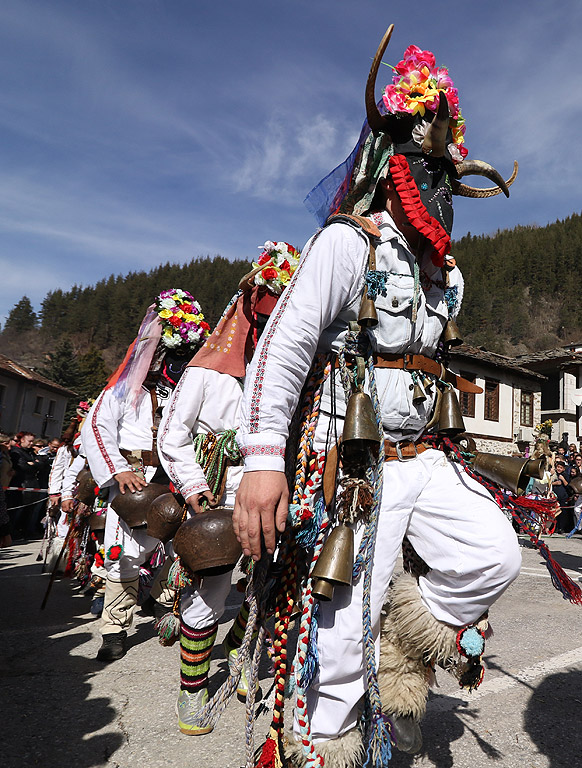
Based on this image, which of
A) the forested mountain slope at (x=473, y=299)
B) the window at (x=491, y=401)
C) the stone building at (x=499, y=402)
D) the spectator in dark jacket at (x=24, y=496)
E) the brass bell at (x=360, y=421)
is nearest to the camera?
the brass bell at (x=360, y=421)

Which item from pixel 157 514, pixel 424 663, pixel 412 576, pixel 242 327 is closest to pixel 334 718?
pixel 424 663

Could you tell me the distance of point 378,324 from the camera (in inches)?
74.2

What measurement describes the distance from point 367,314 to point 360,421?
37cm

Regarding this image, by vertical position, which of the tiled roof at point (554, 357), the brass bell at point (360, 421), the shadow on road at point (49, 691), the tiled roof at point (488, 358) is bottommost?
the shadow on road at point (49, 691)

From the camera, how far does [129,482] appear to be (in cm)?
377

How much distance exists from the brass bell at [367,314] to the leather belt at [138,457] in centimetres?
280

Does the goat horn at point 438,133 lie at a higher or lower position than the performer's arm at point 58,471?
higher

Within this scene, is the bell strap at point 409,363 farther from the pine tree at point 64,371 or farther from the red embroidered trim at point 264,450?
the pine tree at point 64,371

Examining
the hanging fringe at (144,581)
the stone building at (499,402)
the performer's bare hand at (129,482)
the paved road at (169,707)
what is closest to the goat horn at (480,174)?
the paved road at (169,707)

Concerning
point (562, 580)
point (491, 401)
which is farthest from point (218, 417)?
point (491, 401)

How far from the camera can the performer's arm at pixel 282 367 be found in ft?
5.26

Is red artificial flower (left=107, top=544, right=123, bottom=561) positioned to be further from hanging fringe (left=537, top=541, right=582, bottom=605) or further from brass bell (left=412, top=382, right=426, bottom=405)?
hanging fringe (left=537, top=541, right=582, bottom=605)

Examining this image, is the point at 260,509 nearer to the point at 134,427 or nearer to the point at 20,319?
the point at 134,427

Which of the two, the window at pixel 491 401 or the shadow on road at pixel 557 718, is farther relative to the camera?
the window at pixel 491 401
